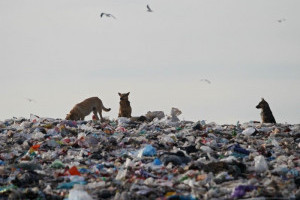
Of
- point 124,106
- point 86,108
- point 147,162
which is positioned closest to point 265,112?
point 124,106

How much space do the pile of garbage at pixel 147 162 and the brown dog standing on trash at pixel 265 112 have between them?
3.11 m

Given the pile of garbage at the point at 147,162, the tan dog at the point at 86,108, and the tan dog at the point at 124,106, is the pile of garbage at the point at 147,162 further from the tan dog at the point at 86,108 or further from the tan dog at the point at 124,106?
the tan dog at the point at 124,106

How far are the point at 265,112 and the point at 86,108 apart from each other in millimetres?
5330

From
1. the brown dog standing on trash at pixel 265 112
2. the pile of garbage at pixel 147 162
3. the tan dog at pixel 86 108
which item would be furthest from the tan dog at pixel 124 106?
the pile of garbage at pixel 147 162

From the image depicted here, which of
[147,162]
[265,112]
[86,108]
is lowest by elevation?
[147,162]

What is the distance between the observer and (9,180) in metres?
5.80

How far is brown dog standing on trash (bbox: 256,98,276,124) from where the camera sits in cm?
1318

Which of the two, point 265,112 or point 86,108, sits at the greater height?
point 86,108

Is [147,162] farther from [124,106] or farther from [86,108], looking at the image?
[86,108]

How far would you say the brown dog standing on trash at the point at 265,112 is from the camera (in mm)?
13180

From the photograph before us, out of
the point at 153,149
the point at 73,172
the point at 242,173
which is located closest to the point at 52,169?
the point at 73,172

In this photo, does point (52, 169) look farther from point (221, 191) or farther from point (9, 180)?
point (221, 191)

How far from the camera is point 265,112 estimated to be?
13.2 meters

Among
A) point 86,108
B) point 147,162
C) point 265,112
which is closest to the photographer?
point 147,162
